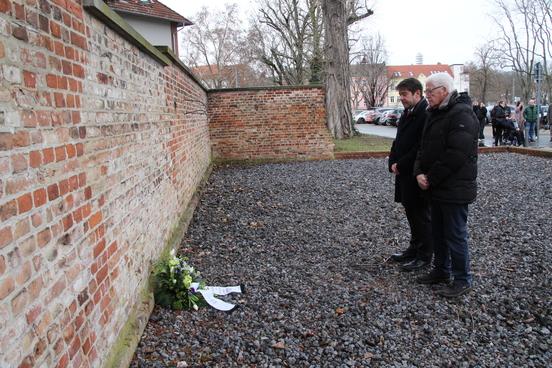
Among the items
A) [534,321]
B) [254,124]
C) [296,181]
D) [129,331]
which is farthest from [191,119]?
[534,321]

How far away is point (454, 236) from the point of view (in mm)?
3590

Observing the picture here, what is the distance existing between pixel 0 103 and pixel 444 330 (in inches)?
117

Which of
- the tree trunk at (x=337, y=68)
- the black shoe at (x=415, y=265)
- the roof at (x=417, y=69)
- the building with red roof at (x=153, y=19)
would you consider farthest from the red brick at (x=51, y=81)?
the roof at (x=417, y=69)

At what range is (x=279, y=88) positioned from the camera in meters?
12.8

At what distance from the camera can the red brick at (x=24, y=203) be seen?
1607 mm

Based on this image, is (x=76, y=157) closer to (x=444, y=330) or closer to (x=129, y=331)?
(x=129, y=331)

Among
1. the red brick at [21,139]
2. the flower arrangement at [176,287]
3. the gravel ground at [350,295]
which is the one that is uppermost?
the red brick at [21,139]

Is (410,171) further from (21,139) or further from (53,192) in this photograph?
(21,139)

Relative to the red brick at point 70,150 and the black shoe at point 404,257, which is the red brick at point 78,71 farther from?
the black shoe at point 404,257

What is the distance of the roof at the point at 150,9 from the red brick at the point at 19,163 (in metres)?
21.6

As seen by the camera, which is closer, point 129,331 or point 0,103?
point 0,103

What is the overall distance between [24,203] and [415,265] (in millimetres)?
3529

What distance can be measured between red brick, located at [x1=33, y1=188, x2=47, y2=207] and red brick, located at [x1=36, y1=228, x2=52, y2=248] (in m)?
0.12

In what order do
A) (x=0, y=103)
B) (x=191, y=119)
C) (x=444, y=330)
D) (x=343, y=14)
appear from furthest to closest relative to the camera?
(x=343, y=14) < (x=191, y=119) < (x=444, y=330) < (x=0, y=103)
